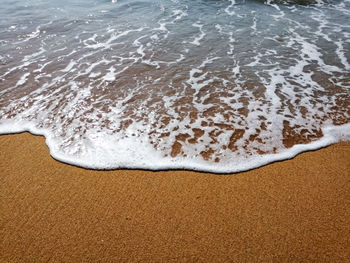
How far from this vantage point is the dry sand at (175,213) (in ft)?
7.36

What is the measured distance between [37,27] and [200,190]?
8381 millimetres

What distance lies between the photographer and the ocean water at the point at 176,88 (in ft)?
11.2

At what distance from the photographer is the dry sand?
224 centimetres

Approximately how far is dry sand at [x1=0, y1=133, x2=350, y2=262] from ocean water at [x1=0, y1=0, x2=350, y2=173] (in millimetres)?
260

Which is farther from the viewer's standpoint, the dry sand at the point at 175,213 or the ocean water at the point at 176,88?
the ocean water at the point at 176,88

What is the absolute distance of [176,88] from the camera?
4.75 m

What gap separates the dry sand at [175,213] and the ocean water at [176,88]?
260mm

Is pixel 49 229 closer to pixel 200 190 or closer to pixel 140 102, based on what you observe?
pixel 200 190

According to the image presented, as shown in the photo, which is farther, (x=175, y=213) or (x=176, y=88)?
(x=176, y=88)

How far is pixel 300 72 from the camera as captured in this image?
A: 17.6ft

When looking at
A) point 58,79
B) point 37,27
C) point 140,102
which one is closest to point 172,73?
point 140,102

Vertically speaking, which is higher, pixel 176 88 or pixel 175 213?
pixel 176 88

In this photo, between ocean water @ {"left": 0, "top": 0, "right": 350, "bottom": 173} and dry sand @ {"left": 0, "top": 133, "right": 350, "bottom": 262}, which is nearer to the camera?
dry sand @ {"left": 0, "top": 133, "right": 350, "bottom": 262}

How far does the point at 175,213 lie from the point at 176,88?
278cm
